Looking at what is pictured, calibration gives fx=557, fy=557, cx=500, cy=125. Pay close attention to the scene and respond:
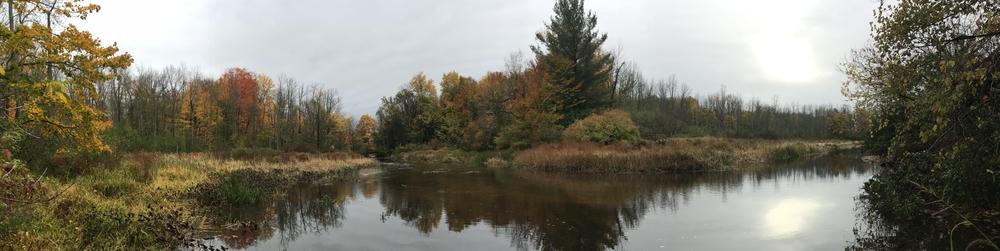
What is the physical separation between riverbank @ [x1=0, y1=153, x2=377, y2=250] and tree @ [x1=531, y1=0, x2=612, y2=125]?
23.6 meters

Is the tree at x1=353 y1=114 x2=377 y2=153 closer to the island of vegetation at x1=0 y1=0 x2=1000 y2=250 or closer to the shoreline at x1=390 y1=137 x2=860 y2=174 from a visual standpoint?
the island of vegetation at x1=0 y1=0 x2=1000 y2=250

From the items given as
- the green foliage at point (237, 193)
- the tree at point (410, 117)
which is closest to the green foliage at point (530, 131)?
the tree at point (410, 117)

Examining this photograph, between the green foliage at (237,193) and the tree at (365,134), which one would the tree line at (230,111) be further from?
the green foliage at (237,193)

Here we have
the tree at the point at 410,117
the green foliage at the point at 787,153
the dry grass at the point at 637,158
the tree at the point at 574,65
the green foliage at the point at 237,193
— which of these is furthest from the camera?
the tree at the point at 410,117

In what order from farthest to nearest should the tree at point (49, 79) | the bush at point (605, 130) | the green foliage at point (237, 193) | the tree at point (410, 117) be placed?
the tree at point (410, 117) → the bush at point (605, 130) → the green foliage at point (237, 193) → the tree at point (49, 79)

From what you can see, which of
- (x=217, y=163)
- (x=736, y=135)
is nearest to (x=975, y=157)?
(x=217, y=163)

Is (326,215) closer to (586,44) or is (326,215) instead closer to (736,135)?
(586,44)

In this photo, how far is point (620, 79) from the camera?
55625mm

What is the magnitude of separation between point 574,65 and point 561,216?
93.3 ft

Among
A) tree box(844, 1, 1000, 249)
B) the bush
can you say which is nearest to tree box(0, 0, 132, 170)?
tree box(844, 1, 1000, 249)

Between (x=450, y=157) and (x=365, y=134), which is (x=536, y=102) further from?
(x=365, y=134)

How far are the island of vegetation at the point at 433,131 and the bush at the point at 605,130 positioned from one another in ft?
0.37

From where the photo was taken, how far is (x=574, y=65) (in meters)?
40.2

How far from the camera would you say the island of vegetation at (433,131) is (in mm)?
6953
